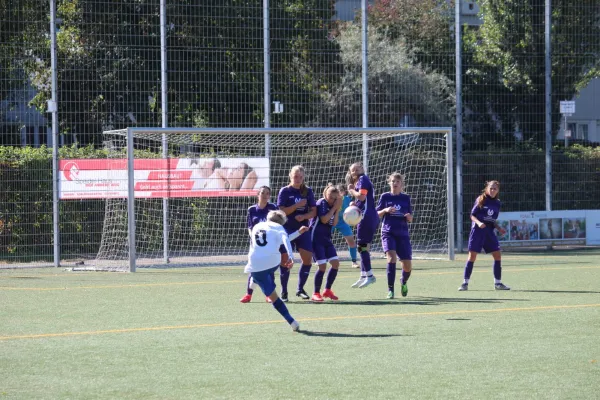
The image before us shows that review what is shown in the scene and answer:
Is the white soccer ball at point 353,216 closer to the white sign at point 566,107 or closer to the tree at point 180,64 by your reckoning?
the tree at point 180,64

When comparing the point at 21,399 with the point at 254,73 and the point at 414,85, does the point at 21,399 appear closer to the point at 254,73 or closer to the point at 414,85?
the point at 254,73

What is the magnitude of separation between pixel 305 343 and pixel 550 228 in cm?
1554

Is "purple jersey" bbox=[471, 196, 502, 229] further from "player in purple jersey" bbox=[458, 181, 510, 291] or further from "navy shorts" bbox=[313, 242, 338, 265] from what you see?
"navy shorts" bbox=[313, 242, 338, 265]

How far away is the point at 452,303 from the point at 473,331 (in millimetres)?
2735

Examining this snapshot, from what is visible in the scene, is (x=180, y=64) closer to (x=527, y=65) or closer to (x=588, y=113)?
(x=527, y=65)

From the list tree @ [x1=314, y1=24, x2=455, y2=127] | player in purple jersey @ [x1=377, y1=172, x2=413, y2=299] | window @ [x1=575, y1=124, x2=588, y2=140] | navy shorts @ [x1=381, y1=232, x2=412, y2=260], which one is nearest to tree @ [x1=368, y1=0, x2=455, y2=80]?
tree @ [x1=314, y1=24, x2=455, y2=127]

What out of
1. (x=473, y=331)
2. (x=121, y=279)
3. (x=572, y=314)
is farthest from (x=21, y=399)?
(x=121, y=279)

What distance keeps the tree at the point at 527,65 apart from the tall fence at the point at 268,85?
38mm

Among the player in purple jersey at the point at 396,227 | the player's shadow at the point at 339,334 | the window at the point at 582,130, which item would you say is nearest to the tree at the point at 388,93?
the player in purple jersey at the point at 396,227

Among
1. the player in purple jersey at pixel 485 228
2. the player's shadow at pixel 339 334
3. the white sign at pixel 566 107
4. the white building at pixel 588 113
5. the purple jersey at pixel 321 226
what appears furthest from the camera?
the white building at pixel 588 113

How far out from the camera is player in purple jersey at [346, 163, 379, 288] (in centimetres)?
1433

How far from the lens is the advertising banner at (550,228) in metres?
23.4

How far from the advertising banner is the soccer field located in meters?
7.32

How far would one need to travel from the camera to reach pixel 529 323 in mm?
10766
